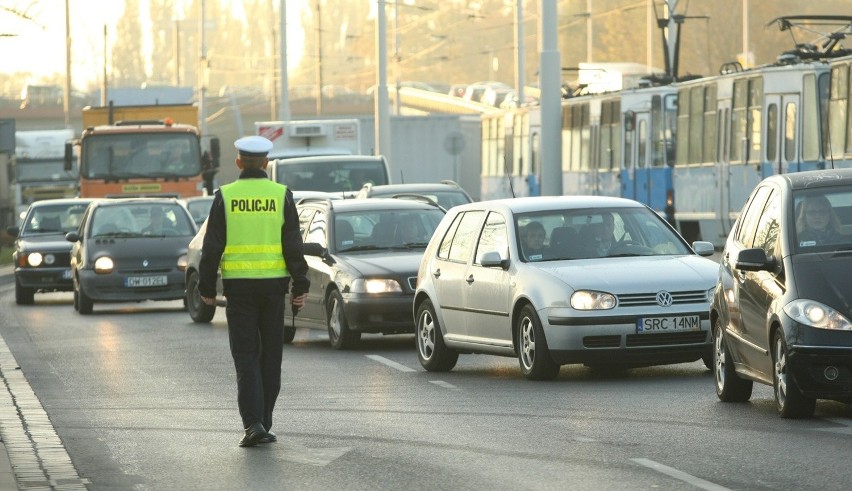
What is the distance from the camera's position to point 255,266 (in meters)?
11.5

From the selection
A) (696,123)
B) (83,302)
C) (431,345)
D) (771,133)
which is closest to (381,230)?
(431,345)

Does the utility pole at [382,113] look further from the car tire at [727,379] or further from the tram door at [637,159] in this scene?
the car tire at [727,379]

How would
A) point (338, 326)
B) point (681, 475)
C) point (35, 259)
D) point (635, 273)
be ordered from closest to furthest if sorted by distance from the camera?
point (681, 475), point (635, 273), point (338, 326), point (35, 259)

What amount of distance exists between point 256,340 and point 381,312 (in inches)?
305

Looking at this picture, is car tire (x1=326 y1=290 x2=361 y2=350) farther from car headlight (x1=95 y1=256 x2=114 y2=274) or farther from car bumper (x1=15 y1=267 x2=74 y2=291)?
car bumper (x1=15 y1=267 x2=74 y2=291)

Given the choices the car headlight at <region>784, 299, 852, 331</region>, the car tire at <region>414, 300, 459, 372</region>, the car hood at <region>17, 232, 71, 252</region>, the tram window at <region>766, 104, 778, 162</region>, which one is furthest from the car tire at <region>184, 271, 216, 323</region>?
the car headlight at <region>784, 299, 852, 331</region>

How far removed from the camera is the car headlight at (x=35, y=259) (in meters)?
31.2

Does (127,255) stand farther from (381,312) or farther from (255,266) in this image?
(255,266)

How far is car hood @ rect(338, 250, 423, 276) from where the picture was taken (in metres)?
19.4

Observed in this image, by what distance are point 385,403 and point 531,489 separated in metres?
4.62

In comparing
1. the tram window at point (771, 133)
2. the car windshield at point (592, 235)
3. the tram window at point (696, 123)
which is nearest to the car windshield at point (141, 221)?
the tram window at point (771, 133)

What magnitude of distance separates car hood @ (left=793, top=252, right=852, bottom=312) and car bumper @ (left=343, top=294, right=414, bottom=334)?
7.54 m

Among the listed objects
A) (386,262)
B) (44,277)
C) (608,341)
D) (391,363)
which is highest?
(386,262)

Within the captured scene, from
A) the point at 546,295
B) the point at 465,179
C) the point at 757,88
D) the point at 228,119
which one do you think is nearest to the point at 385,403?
the point at 546,295
